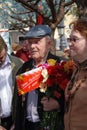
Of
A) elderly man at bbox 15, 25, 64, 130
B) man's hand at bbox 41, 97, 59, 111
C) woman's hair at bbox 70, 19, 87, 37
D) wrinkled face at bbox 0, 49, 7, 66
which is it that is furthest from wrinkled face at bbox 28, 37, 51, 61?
woman's hair at bbox 70, 19, 87, 37

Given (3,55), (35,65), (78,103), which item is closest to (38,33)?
(35,65)

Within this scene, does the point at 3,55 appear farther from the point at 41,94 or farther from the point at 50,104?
the point at 50,104

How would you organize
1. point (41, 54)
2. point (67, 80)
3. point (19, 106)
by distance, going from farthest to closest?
point (19, 106) < point (41, 54) < point (67, 80)

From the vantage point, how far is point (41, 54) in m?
4.17

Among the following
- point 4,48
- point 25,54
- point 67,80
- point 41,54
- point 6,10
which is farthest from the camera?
point 6,10

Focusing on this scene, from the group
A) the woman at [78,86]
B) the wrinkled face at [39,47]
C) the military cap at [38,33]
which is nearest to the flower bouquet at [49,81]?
the wrinkled face at [39,47]

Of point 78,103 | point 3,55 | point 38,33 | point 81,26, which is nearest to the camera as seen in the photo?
point 78,103

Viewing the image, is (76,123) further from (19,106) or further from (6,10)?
(6,10)

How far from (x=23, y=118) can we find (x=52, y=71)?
676 mm

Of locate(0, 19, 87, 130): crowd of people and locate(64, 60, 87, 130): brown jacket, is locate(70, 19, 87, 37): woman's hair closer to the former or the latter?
locate(0, 19, 87, 130): crowd of people

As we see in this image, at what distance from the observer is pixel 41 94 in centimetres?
411

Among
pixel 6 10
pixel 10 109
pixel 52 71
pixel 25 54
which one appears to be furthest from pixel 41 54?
pixel 6 10

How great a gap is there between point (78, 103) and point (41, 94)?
85 cm

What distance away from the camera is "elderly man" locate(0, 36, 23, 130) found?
4.79 m
